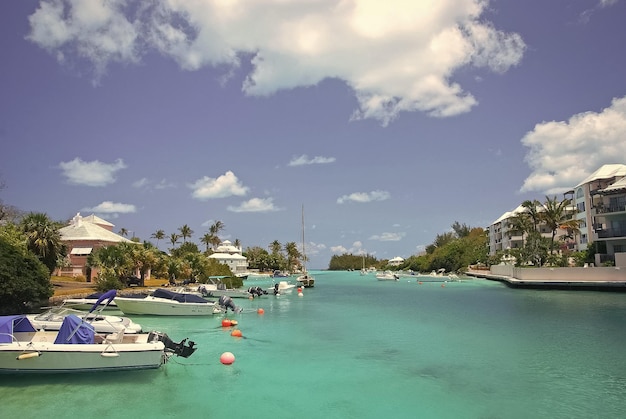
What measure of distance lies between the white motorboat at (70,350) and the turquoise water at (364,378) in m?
0.49

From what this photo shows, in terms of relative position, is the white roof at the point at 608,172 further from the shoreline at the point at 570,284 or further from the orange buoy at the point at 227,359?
the orange buoy at the point at 227,359

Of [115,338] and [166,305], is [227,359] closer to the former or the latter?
[115,338]

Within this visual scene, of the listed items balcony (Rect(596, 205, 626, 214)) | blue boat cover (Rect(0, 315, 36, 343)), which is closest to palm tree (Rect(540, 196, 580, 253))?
balcony (Rect(596, 205, 626, 214))

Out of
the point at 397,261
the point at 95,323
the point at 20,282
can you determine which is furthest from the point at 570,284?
the point at 397,261

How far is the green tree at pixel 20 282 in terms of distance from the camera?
23.6 meters

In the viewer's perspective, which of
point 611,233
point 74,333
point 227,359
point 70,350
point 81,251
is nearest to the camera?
point 70,350

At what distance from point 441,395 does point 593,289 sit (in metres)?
45.8

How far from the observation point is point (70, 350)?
13961 millimetres

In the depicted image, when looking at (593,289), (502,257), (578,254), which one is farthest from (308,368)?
(502,257)

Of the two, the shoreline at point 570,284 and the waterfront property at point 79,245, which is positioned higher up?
the waterfront property at point 79,245

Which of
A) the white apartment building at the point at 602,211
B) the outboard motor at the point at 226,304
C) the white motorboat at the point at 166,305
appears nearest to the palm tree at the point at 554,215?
the white apartment building at the point at 602,211

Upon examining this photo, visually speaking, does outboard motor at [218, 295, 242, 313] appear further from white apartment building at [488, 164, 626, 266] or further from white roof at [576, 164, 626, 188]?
white roof at [576, 164, 626, 188]

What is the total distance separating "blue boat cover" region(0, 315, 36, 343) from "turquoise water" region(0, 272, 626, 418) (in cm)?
150

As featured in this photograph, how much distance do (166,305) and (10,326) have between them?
16.0 m
